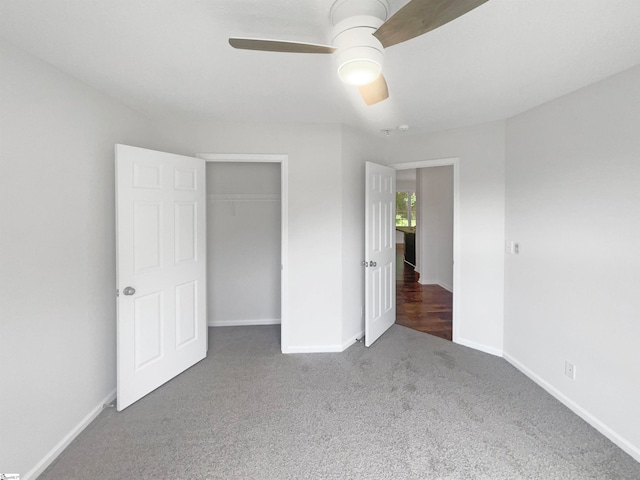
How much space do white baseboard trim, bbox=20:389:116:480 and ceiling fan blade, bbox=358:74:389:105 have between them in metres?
2.68

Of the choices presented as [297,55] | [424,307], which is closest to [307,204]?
[297,55]

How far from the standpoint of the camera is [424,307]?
4418mm

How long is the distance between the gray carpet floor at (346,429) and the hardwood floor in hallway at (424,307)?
2.82 ft

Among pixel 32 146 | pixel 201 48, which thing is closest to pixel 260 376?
pixel 32 146

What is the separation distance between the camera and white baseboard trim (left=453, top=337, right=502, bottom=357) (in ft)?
9.61

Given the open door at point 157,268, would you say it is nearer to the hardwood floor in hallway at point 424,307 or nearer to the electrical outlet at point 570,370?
the hardwood floor in hallway at point 424,307

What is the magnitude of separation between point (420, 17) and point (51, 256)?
2231mm

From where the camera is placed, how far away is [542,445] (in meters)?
1.81

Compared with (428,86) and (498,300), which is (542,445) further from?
(428,86)

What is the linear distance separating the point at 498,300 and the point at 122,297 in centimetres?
329

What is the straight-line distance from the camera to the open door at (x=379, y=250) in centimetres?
309

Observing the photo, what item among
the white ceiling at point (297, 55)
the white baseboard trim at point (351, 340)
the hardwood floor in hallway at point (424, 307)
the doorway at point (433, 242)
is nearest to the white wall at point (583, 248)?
the white ceiling at point (297, 55)

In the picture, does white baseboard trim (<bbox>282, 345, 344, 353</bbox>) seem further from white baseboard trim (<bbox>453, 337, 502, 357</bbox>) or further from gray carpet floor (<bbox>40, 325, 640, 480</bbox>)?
white baseboard trim (<bbox>453, 337, 502, 357</bbox>)

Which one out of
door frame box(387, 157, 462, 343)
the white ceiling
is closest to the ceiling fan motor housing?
the white ceiling
